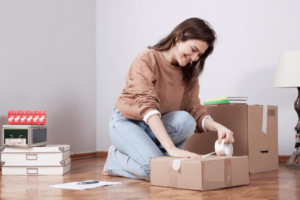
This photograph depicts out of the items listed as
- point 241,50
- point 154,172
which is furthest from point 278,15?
point 154,172

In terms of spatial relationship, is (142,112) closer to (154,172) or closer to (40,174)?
(154,172)

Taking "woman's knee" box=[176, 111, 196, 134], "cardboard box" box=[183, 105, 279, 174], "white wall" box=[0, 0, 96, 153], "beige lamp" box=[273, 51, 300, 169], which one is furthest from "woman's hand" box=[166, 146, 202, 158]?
"white wall" box=[0, 0, 96, 153]

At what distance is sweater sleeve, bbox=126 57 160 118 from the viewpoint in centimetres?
196

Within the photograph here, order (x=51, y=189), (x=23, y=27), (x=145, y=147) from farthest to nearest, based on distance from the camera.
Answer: (x=23, y=27) < (x=145, y=147) < (x=51, y=189)

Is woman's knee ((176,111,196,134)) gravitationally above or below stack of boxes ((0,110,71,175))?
above

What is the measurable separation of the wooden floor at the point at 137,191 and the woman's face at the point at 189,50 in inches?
24.2

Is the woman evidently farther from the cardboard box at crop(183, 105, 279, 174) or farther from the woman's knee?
the cardboard box at crop(183, 105, 279, 174)

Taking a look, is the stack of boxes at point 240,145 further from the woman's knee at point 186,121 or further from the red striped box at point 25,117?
the red striped box at point 25,117

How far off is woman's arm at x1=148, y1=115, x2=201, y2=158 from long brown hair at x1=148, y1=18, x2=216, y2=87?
1.17 ft

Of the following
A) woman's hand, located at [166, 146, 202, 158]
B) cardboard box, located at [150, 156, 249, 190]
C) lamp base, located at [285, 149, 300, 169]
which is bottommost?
lamp base, located at [285, 149, 300, 169]

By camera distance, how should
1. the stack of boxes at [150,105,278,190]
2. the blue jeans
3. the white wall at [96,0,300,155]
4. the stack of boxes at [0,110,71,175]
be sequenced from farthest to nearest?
the white wall at [96,0,300,155] < the stack of boxes at [0,110,71,175] < the blue jeans < the stack of boxes at [150,105,278,190]

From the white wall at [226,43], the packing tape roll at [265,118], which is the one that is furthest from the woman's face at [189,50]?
the white wall at [226,43]

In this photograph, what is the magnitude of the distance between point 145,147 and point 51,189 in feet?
1.57

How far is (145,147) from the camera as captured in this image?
2053 mm
